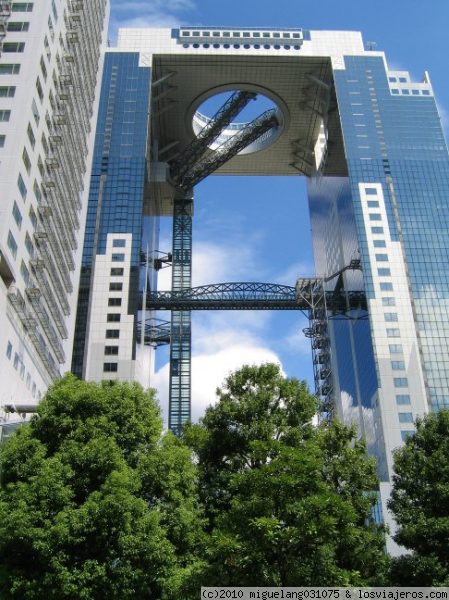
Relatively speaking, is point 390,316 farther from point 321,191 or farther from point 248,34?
point 248,34

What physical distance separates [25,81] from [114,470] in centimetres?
3142

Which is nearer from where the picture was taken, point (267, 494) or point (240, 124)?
point (267, 494)

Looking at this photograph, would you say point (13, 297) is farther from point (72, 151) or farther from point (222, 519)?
point (222, 519)

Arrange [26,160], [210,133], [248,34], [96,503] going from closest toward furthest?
[96,503]
[26,160]
[248,34]
[210,133]

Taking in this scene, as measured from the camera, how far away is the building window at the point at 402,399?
2712 inches

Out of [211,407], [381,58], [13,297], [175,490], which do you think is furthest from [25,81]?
[381,58]

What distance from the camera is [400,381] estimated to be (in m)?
70.1

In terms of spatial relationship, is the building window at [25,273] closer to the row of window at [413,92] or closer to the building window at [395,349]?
the building window at [395,349]

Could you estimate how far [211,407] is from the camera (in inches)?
1045

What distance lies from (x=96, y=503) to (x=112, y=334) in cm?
5288

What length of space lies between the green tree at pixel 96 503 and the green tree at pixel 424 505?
7.68 metres

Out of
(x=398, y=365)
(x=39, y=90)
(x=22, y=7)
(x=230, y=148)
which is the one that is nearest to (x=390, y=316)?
(x=398, y=365)

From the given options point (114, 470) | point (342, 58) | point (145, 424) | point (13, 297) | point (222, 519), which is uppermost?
point (342, 58)

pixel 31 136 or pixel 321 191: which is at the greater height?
pixel 321 191
